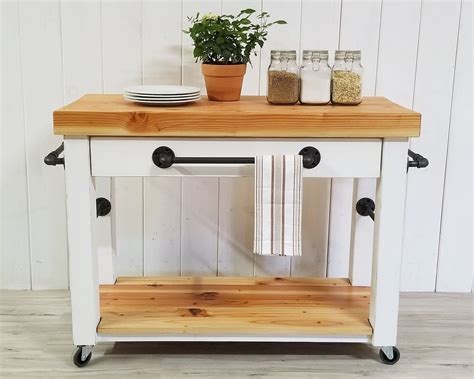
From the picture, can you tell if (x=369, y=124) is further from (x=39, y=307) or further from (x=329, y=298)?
(x=39, y=307)

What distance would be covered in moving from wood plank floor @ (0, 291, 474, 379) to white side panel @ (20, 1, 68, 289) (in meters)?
0.22

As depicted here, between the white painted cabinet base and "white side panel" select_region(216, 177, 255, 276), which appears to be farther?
"white side panel" select_region(216, 177, 255, 276)

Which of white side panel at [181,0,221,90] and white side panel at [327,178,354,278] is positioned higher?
white side panel at [181,0,221,90]

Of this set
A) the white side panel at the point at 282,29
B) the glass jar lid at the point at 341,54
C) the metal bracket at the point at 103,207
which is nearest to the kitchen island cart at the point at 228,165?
the glass jar lid at the point at 341,54

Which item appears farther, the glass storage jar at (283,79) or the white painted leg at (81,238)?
the glass storage jar at (283,79)

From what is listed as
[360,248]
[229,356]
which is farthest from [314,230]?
[229,356]

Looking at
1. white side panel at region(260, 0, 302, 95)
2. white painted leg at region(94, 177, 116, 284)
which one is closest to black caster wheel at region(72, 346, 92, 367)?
white painted leg at region(94, 177, 116, 284)

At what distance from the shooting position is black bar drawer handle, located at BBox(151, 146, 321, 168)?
1493 mm

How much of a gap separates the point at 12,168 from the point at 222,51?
0.86 m

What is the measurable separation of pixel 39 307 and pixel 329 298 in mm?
922

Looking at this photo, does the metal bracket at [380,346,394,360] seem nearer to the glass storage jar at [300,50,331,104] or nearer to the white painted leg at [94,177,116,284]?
the glass storage jar at [300,50,331,104]

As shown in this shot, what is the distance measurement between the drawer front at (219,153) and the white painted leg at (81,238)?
0.03 m

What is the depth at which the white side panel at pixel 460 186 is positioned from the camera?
6.61ft

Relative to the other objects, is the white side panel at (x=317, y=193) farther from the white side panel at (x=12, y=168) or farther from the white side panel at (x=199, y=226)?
the white side panel at (x=12, y=168)
